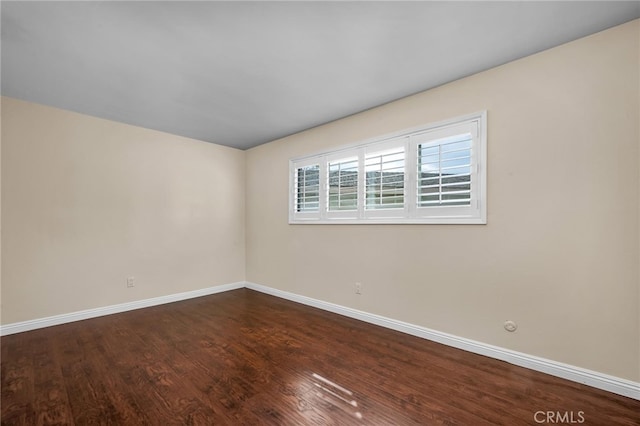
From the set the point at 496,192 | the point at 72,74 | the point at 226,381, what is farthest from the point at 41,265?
the point at 496,192

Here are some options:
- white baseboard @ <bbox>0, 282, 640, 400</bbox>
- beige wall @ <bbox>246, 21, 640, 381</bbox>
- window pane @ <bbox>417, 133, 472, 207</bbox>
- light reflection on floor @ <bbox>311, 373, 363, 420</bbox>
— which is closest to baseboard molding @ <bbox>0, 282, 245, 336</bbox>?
white baseboard @ <bbox>0, 282, 640, 400</bbox>

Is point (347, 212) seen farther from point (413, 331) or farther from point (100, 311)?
point (100, 311)

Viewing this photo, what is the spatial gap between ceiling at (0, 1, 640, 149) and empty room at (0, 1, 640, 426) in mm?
20

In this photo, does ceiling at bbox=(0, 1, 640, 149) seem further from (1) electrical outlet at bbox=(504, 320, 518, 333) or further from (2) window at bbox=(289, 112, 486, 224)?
(1) electrical outlet at bbox=(504, 320, 518, 333)

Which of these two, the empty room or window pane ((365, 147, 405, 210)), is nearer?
the empty room

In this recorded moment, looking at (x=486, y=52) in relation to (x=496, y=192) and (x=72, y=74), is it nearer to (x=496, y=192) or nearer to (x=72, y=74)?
(x=496, y=192)

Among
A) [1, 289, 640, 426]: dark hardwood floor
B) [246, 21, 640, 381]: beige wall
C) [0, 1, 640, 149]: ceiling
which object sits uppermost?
[0, 1, 640, 149]: ceiling

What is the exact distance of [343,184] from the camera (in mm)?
3578

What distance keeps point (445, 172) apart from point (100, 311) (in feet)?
14.2

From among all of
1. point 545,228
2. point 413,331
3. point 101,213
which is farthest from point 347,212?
point 101,213

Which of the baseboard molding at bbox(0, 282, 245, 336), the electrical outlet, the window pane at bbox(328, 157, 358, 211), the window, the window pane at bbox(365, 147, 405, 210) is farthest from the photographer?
the window pane at bbox(328, 157, 358, 211)

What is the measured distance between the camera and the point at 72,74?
2.42 meters

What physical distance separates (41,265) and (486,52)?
4854 mm

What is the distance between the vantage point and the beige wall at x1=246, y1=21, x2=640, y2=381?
1.88 metres
